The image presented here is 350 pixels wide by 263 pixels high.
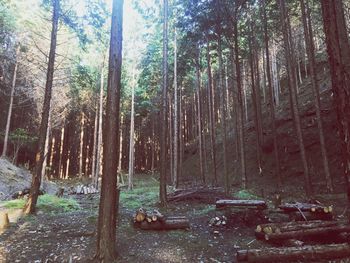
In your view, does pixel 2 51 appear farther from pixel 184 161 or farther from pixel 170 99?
pixel 184 161

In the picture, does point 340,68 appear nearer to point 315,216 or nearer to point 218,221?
point 315,216

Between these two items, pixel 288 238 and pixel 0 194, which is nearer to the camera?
pixel 288 238

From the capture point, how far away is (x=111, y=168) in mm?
6770

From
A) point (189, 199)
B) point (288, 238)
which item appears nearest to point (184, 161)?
point (189, 199)

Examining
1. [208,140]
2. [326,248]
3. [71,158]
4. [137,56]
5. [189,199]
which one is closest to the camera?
[326,248]

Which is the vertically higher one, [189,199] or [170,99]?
[170,99]

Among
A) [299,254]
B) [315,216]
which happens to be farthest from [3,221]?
[315,216]

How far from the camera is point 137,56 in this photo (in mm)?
23719

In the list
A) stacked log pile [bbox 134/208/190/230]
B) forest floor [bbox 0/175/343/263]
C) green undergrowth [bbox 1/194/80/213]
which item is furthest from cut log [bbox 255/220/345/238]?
green undergrowth [bbox 1/194/80/213]

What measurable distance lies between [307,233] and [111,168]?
541cm

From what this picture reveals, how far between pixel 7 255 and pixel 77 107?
29166mm

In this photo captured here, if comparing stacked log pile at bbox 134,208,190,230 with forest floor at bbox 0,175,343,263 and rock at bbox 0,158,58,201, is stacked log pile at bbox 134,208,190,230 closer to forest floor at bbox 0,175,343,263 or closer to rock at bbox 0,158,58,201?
forest floor at bbox 0,175,343,263

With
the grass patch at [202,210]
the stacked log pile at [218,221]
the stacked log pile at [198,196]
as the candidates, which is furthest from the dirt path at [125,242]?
the stacked log pile at [198,196]

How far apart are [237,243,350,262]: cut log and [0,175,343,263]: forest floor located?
0.65m
